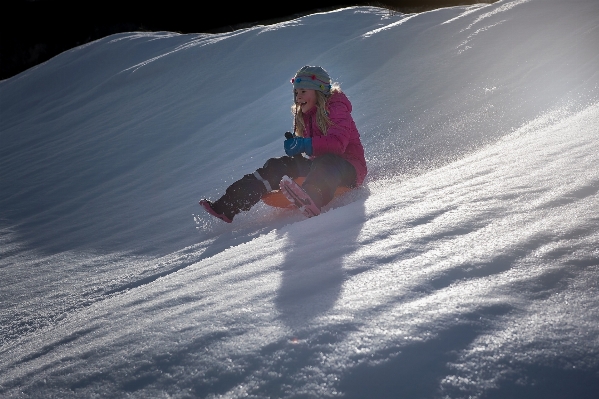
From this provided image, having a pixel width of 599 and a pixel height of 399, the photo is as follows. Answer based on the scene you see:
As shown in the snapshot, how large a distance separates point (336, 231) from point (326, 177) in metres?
0.98

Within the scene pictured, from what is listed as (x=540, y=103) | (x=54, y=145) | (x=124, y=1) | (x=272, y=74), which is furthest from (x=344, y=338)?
(x=124, y=1)

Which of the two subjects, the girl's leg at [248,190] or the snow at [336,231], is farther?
the girl's leg at [248,190]

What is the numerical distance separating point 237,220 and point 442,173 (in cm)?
136

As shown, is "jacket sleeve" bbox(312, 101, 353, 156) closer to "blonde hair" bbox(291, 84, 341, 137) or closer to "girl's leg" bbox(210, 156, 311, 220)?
"blonde hair" bbox(291, 84, 341, 137)

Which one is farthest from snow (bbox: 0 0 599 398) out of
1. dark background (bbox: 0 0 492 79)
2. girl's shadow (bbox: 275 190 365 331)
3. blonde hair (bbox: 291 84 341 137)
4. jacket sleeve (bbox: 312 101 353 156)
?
dark background (bbox: 0 0 492 79)

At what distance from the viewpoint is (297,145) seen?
2.98 m

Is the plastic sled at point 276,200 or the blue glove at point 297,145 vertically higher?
the blue glove at point 297,145

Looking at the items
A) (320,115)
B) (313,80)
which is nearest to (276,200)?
(320,115)

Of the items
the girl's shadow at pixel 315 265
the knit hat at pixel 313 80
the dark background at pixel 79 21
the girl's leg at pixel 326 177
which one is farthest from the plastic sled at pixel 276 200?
the dark background at pixel 79 21

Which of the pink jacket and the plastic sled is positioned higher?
the pink jacket

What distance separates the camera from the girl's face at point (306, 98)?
333cm

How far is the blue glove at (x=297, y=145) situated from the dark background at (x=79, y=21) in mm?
16171

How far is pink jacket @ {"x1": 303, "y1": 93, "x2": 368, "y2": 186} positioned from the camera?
3.10 meters

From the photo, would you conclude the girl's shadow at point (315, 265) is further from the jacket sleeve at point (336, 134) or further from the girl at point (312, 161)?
the jacket sleeve at point (336, 134)
